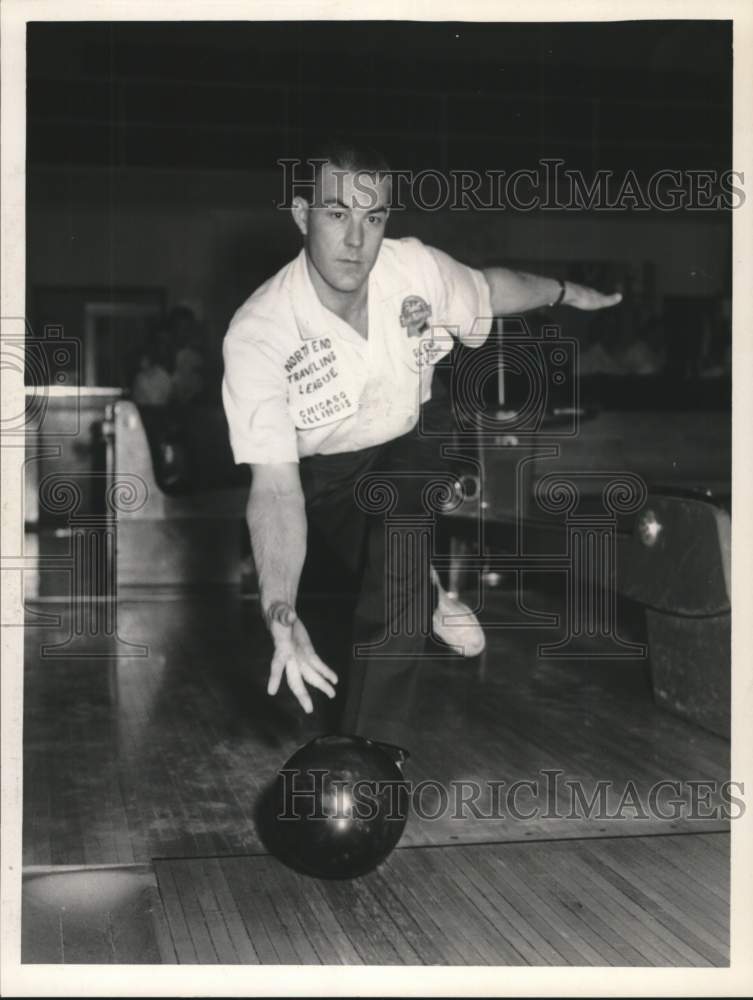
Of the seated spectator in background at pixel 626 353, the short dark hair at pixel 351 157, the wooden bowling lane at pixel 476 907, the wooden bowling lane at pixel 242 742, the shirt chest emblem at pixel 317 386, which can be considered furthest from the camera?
the seated spectator in background at pixel 626 353

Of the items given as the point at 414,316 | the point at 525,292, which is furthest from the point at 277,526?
the point at 525,292

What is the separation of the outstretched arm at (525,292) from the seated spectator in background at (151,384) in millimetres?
4833

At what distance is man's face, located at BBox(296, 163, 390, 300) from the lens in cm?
246

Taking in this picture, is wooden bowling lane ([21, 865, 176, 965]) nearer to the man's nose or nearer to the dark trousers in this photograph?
the dark trousers

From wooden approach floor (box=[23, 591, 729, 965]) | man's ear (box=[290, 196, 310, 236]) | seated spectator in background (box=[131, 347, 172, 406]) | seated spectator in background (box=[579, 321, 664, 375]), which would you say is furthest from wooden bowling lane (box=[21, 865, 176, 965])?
seated spectator in background (box=[579, 321, 664, 375])

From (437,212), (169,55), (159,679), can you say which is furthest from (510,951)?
(437,212)

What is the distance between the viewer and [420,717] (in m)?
3.62

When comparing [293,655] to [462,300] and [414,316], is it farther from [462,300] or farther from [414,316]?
[462,300]

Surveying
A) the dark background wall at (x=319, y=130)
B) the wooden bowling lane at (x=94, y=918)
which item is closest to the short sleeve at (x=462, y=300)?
the wooden bowling lane at (x=94, y=918)

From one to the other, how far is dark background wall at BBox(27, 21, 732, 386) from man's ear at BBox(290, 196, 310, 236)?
4601 mm

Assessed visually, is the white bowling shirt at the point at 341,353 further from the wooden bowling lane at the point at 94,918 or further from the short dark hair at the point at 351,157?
Result: the wooden bowling lane at the point at 94,918

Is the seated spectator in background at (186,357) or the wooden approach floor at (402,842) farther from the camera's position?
the seated spectator in background at (186,357)

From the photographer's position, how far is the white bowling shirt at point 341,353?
242cm

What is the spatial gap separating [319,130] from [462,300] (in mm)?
5725
